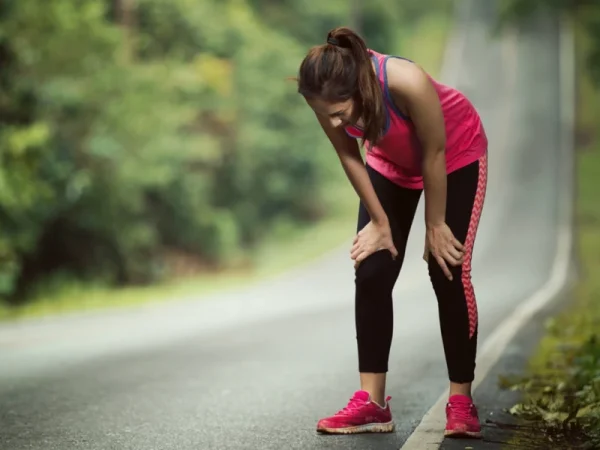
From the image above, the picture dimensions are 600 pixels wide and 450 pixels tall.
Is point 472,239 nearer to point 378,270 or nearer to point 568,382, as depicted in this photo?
point 378,270

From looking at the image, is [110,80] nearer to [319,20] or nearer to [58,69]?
[58,69]

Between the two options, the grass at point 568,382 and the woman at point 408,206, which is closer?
the woman at point 408,206

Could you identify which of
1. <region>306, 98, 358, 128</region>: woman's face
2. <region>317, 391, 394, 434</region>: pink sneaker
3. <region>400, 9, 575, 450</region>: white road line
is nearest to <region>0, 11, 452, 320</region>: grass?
<region>400, 9, 575, 450</region>: white road line

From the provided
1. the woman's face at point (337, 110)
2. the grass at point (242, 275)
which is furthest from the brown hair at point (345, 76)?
the grass at point (242, 275)

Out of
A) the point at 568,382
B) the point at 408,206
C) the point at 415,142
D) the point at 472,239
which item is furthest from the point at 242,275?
the point at 415,142

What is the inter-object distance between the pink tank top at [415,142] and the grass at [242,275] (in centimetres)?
1099

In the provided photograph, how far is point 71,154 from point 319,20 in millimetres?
18155

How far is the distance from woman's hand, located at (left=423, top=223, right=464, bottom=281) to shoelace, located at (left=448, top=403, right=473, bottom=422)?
536 millimetres

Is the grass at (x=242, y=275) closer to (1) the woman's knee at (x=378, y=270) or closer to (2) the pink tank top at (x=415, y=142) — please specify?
(1) the woman's knee at (x=378, y=270)


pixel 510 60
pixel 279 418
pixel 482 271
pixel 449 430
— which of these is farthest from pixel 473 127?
pixel 510 60

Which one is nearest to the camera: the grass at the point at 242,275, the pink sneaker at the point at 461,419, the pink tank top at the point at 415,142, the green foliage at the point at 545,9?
the pink tank top at the point at 415,142

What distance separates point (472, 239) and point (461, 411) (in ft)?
2.32

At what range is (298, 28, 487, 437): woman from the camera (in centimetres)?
466

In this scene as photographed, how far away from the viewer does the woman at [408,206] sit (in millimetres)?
4664
